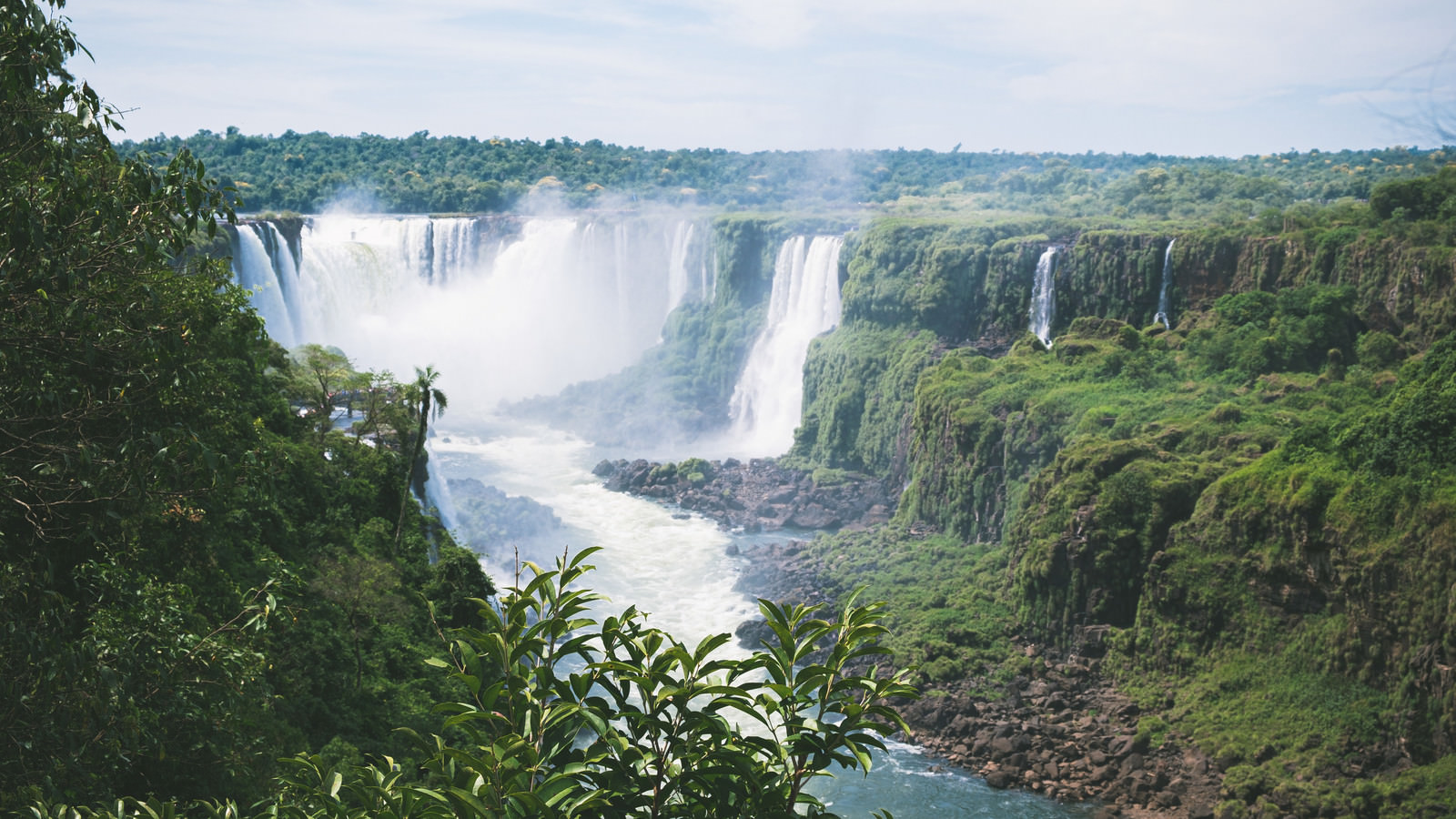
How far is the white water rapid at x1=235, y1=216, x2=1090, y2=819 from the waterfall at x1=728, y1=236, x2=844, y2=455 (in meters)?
0.10

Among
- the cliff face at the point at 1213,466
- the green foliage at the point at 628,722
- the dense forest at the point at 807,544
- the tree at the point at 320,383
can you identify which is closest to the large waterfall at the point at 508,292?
the dense forest at the point at 807,544

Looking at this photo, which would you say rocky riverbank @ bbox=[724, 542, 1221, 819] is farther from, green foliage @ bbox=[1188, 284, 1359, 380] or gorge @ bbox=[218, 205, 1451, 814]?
green foliage @ bbox=[1188, 284, 1359, 380]

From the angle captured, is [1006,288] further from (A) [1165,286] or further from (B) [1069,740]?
(B) [1069,740]

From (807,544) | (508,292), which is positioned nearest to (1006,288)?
(807,544)

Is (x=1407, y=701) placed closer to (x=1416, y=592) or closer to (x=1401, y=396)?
(x=1416, y=592)

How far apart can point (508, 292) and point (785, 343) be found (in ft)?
65.9

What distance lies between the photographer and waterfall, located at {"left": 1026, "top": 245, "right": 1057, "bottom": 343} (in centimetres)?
4644

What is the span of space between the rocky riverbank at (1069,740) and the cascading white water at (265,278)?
35323 millimetres

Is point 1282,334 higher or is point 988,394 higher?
point 1282,334

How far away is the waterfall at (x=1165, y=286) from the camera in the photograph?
4281 cm

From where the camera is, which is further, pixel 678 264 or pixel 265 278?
pixel 678 264

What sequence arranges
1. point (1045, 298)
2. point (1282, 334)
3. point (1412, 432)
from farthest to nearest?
point (1045, 298) → point (1282, 334) → point (1412, 432)

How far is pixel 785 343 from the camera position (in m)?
60.3

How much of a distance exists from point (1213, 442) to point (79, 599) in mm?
30762
